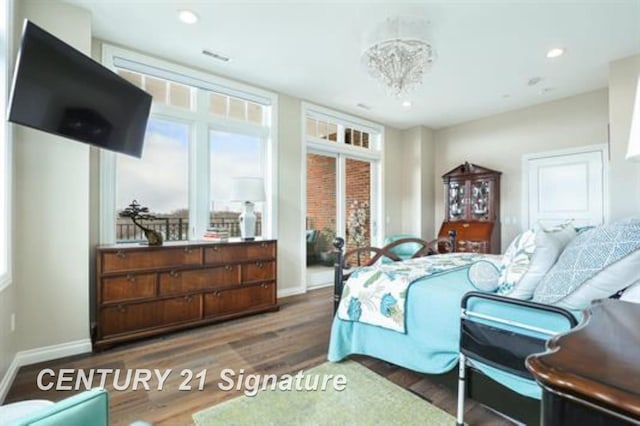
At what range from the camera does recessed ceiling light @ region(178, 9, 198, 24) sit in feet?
8.76

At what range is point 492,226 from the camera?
5.03 m

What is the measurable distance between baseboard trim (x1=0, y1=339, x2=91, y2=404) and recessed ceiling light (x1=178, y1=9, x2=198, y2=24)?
3.00 m

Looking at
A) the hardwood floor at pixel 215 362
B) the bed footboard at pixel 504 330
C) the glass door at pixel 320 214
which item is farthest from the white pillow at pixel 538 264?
the glass door at pixel 320 214

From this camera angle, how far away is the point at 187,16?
2721 mm

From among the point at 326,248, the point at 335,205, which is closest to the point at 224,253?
the point at 326,248

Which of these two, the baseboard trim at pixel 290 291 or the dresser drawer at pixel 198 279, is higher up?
the dresser drawer at pixel 198 279

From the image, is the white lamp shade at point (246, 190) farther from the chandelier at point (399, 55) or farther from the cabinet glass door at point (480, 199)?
the cabinet glass door at point (480, 199)

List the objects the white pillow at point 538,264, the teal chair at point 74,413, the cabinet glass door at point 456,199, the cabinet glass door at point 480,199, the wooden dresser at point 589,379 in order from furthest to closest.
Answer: the cabinet glass door at point 456,199 → the cabinet glass door at point 480,199 → the white pillow at point 538,264 → the teal chair at point 74,413 → the wooden dresser at point 589,379

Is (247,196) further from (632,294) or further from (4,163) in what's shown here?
(632,294)

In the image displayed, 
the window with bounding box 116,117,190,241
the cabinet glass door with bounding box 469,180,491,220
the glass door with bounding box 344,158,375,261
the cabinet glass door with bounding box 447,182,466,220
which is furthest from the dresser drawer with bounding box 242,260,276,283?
the cabinet glass door with bounding box 469,180,491,220

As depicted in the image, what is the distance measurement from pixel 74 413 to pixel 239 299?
278 centimetres

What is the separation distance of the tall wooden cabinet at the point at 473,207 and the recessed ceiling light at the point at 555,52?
2.08 meters

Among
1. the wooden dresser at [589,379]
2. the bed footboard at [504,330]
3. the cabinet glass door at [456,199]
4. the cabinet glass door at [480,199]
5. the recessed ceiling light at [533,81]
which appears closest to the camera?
the wooden dresser at [589,379]

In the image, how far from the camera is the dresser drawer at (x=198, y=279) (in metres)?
3.06
